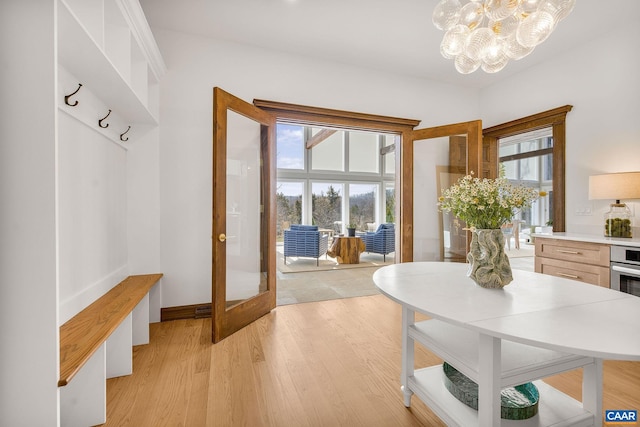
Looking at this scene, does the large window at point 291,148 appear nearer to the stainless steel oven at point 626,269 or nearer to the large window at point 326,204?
the large window at point 326,204

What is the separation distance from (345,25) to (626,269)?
3.28m

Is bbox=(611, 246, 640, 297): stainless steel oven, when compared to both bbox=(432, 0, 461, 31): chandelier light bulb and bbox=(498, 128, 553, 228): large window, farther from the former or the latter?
bbox=(498, 128, 553, 228): large window

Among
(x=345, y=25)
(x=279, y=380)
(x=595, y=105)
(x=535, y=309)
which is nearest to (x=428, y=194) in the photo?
(x=595, y=105)

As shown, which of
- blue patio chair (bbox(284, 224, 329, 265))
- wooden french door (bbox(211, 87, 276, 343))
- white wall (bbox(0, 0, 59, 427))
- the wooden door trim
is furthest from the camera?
blue patio chair (bbox(284, 224, 329, 265))

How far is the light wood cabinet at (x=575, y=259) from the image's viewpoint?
8.15 feet

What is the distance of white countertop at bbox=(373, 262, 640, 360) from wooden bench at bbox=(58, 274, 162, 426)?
1.43m

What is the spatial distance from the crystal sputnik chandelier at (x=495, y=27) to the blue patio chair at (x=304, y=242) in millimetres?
4300

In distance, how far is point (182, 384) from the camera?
1844mm

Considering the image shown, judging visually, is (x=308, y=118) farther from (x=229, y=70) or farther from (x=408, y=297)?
(x=408, y=297)

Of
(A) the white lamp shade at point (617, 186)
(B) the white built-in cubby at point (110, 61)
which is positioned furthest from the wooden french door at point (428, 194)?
(B) the white built-in cubby at point (110, 61)

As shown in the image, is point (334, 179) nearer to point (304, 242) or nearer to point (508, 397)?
point (304, 242)

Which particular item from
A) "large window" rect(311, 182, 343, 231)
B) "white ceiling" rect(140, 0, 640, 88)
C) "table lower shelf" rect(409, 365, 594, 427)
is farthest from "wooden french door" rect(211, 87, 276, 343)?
"large window" rect(311, 182, 343, 231)

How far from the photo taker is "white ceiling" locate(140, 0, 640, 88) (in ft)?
8.32

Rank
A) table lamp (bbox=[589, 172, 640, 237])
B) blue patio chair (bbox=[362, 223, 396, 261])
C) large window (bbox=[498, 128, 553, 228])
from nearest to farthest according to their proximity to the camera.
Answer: table lamp (bbox=[589, 172, 640, 237]) < blue patio chair (bbox=[362, 223, 396, 261]) < large window (bbox=[498, 128, 553, 228])
